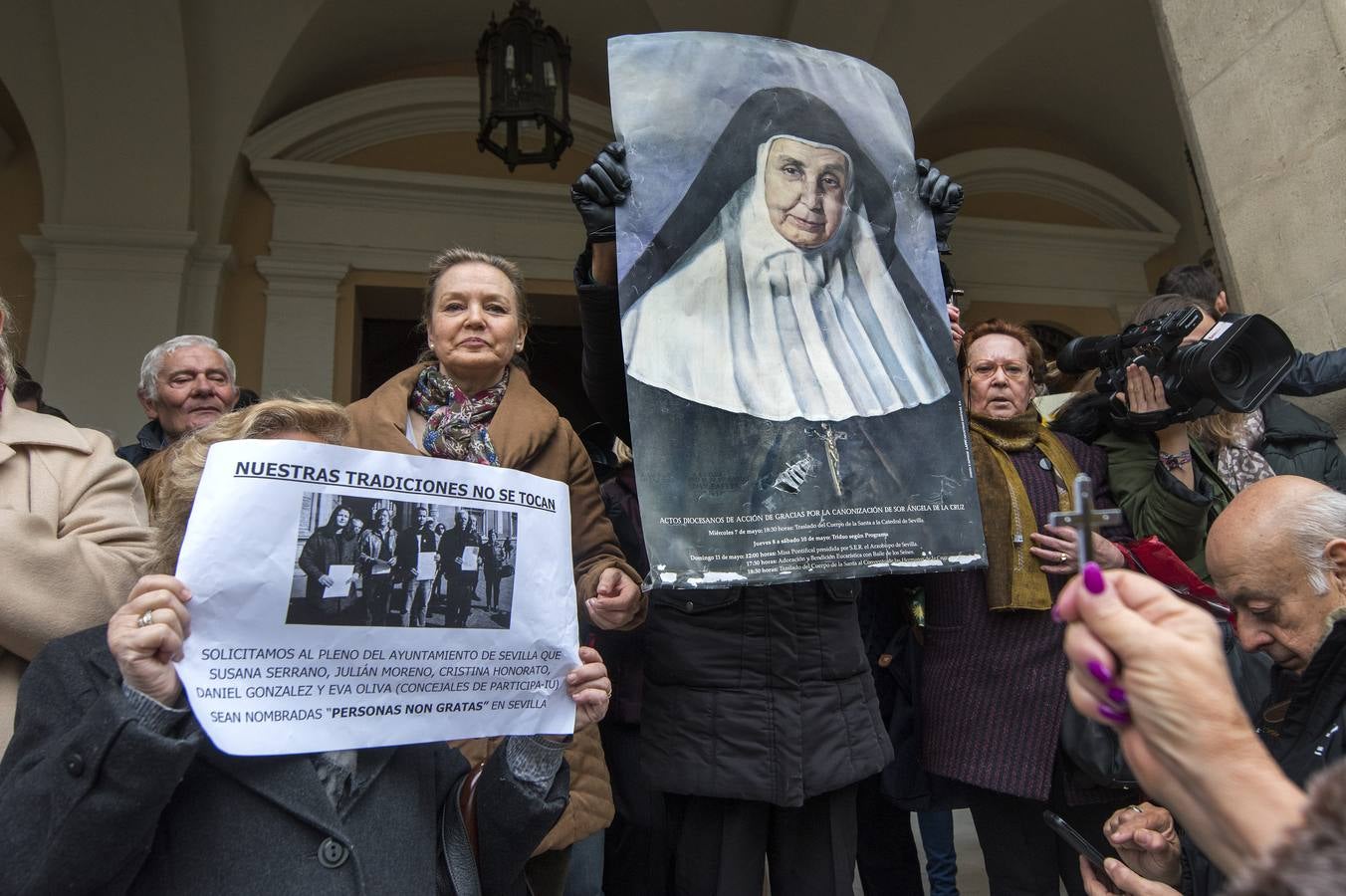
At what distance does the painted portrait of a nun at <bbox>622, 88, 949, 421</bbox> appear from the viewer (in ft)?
6.26

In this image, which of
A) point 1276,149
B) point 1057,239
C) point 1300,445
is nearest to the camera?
point 1300,445

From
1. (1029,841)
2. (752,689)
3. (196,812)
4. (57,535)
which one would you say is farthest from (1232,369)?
(57,535)

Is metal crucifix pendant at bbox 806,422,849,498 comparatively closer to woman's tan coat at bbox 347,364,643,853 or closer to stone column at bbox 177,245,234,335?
woman's tan coat at bbox 347,364,643,853

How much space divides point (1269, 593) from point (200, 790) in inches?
64.7

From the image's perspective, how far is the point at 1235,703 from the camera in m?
0.76

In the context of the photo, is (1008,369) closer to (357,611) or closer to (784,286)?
(784,286)

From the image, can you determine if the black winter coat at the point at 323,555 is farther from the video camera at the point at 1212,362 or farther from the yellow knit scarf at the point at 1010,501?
the video camera at the point at 1212,362

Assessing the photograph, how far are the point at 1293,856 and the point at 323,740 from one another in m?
1.04

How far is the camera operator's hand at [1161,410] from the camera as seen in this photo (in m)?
2.35

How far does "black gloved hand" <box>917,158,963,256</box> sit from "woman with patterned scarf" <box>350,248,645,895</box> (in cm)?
95

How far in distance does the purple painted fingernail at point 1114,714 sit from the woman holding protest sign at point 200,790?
2.64 feet

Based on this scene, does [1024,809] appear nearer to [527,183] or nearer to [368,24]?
[527,183]

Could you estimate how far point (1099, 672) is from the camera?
0.79m

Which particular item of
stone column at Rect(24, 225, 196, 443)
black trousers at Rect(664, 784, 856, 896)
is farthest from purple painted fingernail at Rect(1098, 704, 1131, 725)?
stone column at Rect(24, 225, 196, 443)
